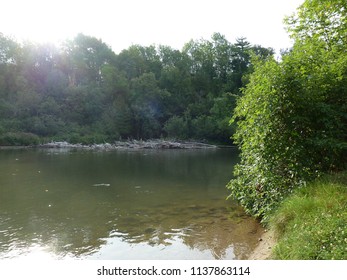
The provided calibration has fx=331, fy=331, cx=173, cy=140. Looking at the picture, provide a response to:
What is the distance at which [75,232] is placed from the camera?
8641mm

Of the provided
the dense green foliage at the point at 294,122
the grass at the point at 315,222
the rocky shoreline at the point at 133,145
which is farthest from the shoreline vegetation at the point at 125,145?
the grass at the point at 315,222

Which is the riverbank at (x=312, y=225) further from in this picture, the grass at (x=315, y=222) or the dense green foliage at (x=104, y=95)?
the dense green foliage at (x=104, y=95)

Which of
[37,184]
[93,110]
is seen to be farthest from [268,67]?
[93,110]

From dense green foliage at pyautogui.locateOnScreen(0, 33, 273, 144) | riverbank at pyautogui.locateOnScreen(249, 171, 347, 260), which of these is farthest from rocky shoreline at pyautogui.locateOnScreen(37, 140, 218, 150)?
riverbank at pyautogui.locateOnScreen(249, 171, 347, 260)

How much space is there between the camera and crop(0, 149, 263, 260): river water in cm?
740

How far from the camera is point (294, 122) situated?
769 centimetres

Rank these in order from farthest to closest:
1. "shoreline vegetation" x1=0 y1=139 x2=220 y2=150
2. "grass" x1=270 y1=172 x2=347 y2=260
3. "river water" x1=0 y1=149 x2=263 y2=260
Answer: "shoreline vegetation" x1=0 y1=139 x2=220 y2=150 < "river water" x1=0 y1=149 x2=263 y2=260 < "grass" x1=270 y1=172 x2=347 y2=260

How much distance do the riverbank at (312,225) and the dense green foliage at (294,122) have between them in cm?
73

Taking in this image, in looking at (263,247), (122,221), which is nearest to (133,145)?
(122,221)

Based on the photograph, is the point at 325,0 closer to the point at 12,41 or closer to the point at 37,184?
the point at 37,184

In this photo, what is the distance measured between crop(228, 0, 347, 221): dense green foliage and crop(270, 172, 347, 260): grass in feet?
2.52

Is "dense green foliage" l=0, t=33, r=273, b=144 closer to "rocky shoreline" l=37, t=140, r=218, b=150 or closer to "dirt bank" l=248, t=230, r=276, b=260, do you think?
"rocky shoreline" l=37, t=140, r=218, b=150

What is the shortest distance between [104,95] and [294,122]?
54.5m

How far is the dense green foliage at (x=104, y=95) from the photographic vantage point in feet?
171
